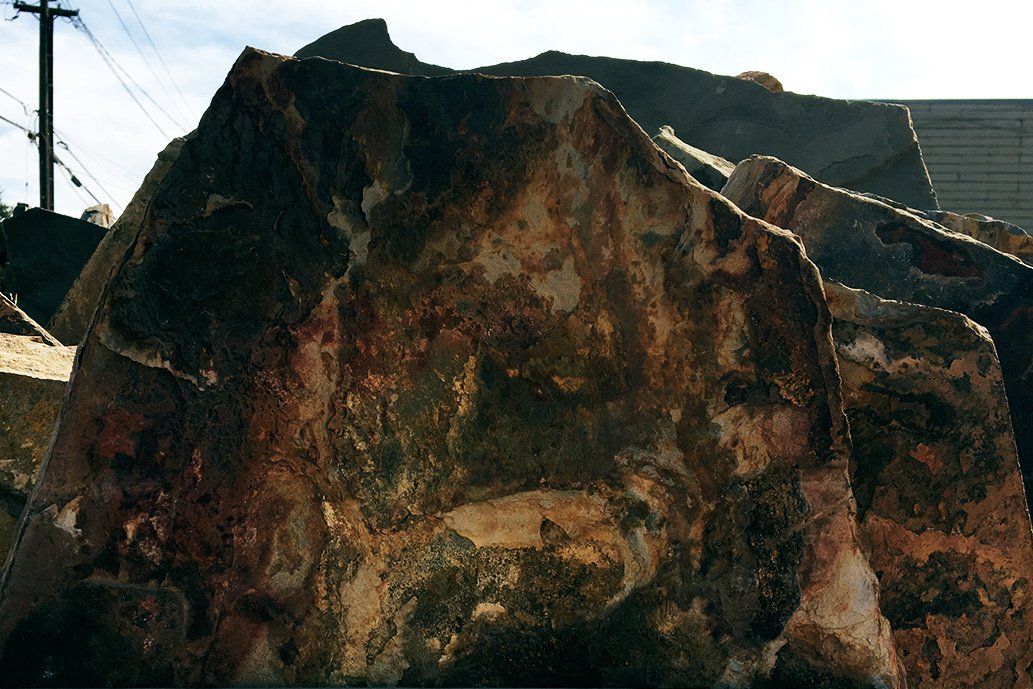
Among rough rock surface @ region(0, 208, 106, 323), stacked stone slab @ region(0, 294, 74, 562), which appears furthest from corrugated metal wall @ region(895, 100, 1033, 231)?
stacked stone slab @ region(0, 294, 74, 562)

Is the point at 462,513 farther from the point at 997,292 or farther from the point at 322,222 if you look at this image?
the point at 997,292

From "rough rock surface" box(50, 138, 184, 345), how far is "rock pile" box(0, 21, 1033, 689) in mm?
2097

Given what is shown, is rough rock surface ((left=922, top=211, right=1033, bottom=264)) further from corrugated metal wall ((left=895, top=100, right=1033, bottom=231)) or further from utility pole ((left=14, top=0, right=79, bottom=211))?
utility pole ((left=14, top=0, right=79, bottom=211))

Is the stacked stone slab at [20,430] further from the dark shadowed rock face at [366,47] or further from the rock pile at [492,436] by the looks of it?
the dark shadowed rock face at [366,47]

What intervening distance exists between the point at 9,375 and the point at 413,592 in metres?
1.25

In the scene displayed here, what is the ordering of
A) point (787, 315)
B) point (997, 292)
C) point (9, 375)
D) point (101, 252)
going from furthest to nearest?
point (101, 252) < point (9, 375) < point (997, 292) < point (787, 315)

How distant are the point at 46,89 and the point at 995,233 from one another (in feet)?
35.4

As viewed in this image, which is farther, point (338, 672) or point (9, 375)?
point (9, 375)

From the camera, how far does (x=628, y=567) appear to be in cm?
173

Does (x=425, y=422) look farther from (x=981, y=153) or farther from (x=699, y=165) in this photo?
(x=981, y=153)

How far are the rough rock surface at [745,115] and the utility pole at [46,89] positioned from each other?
697 centimetres

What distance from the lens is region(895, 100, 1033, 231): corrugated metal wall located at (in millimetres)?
8211

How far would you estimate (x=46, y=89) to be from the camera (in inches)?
447

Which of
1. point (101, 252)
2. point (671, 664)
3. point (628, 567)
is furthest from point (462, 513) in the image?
point (101, 252)
